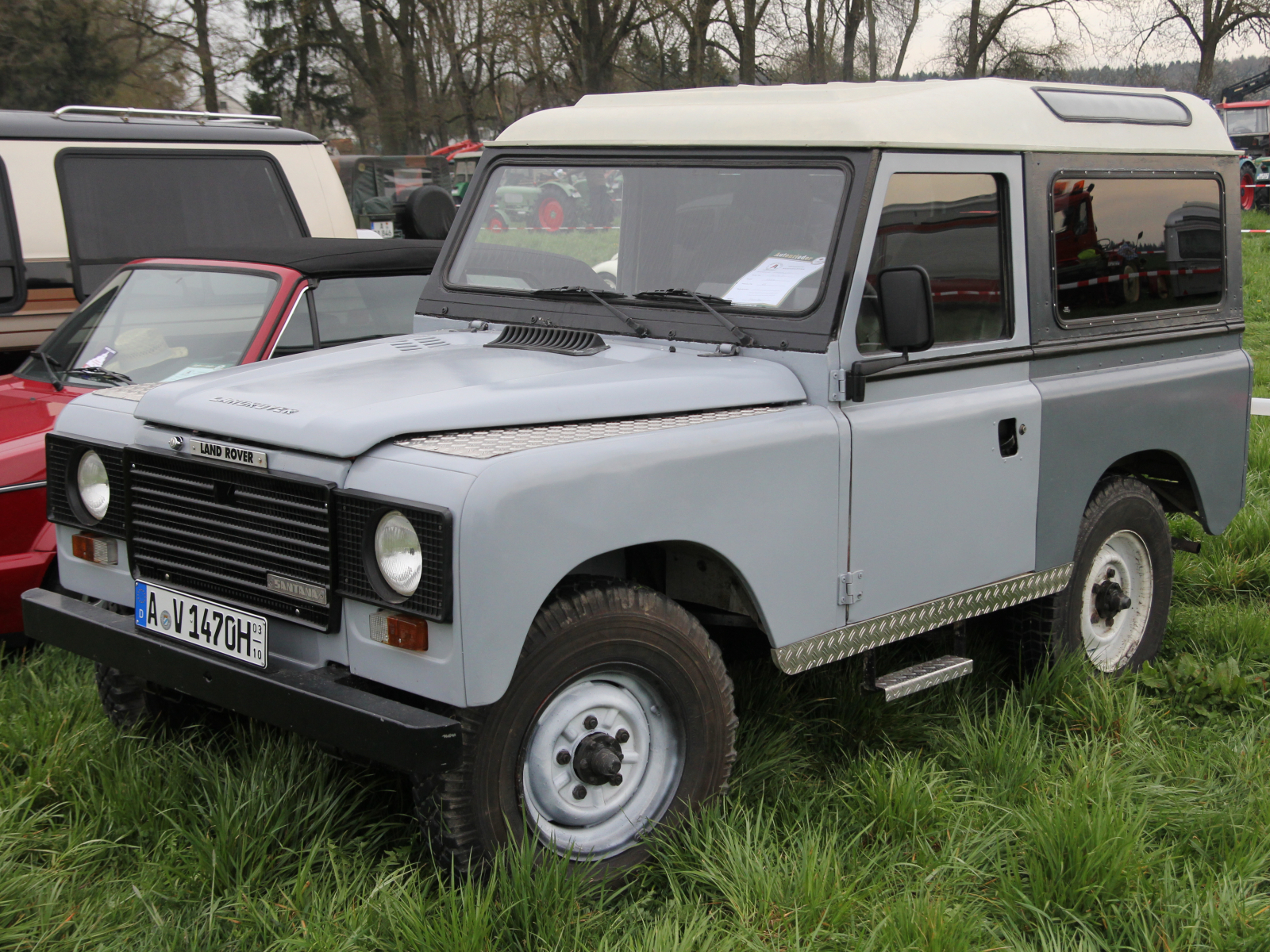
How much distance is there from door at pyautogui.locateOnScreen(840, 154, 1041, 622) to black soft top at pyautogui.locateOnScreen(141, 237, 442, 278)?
2499 millimetres

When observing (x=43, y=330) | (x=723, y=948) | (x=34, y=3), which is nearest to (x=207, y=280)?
(x=43, y=330)

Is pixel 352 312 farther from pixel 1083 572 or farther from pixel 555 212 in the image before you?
pixel 1083 572

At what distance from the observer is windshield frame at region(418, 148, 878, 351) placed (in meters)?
3.89

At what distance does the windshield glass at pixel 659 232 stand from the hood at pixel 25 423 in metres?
1.66

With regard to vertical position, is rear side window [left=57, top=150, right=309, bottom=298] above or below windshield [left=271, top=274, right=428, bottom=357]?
above

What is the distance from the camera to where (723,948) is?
10.1 feet

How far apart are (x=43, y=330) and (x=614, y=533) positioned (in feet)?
16.4

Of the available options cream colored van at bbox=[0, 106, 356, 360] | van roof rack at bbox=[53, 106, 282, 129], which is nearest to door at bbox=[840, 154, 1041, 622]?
cream colored van at bbox=[0, 106, 356, 360]

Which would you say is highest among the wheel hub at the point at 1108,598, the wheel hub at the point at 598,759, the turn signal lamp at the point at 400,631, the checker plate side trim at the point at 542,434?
the checker plate side trim at the point at 542,434

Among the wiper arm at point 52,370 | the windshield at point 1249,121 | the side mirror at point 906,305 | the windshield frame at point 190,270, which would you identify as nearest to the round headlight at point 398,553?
the side mirror at point 906,305

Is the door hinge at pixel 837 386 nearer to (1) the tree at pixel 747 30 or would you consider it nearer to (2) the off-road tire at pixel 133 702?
(2) the off-road tire at pixel 133 702

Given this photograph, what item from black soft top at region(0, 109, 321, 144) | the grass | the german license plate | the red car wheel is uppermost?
black soft top at region(0, 109, 321, 144)

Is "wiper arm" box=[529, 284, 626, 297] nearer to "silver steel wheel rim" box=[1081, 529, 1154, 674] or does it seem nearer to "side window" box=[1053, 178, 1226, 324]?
"side window" box=[1053, 178, 1226, 324]

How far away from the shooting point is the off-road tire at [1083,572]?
16.0 ft
